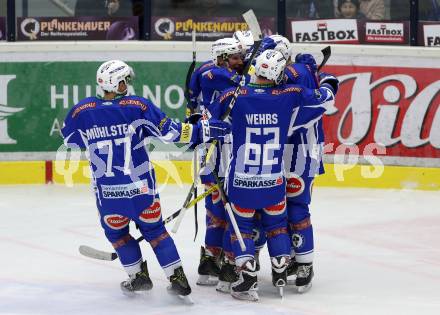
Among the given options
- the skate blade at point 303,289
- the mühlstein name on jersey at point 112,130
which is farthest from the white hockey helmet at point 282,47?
the skate blade at point 303,289

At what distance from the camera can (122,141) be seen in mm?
6918

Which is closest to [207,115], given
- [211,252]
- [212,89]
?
[212,89]

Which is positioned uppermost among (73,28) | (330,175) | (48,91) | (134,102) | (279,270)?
(73,28)

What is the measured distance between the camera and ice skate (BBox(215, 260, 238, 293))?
7375 mm

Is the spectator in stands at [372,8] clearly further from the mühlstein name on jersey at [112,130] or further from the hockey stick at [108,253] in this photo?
the mühlstein name on jersey at [112,130]

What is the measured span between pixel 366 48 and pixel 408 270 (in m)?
3.49

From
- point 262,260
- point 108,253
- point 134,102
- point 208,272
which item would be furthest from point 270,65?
point 262,260

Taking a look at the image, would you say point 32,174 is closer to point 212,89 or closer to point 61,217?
point 61,217

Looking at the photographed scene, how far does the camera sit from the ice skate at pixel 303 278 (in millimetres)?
7383

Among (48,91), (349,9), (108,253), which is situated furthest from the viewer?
(349,9)

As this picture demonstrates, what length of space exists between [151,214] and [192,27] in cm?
455

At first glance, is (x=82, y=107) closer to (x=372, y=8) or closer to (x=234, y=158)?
(x=234, y=158)

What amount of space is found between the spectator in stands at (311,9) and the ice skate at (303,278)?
4.29m

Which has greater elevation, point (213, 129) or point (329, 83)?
point (329, 83)
